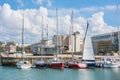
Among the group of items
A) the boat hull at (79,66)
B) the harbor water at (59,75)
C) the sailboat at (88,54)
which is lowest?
the harbor water at (59,75)

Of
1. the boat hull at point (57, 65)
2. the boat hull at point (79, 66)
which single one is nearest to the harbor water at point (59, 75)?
the boat hull at point (57, 65)

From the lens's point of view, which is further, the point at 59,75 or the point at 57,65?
the point at 57,65

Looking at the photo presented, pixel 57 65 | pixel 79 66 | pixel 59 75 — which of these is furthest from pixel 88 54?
pixel 59 75

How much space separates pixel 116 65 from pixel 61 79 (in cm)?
4919

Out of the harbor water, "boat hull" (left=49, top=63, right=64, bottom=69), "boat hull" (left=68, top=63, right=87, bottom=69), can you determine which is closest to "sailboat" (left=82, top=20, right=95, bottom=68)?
"boat hull" (left=68, top=63, right=87, bottom=69)

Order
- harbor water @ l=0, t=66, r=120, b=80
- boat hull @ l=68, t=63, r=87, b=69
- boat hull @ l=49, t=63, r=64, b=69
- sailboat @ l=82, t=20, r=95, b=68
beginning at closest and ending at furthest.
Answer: harbor water @ l=0, t=66, r=120, b=80
boat hull @ l=49, t=63, r=64, b=69
boat hull @ l=68, t=63, r=87, b=69
sailboat @ l=82, t=20, r=95, b=68

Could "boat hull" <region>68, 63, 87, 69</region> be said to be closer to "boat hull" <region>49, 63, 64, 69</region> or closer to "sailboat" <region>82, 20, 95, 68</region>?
"sailboat" <region>82, 20, 95, 68</region>

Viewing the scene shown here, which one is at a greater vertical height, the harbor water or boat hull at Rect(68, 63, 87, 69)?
boat hull at Rect(68, 63, 87, 69)

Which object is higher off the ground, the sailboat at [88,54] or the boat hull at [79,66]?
the sailboat at [88,54]

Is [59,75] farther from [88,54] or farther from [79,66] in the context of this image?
[88,54]

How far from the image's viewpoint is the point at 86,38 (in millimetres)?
117688

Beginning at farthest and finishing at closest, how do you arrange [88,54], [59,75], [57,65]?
[88,54] < [57,65] < [59,75]

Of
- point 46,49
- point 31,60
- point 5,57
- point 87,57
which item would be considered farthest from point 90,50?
point 46,49

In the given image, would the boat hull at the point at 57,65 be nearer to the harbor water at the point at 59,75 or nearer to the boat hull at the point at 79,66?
the boat hull at the point at 79,66
